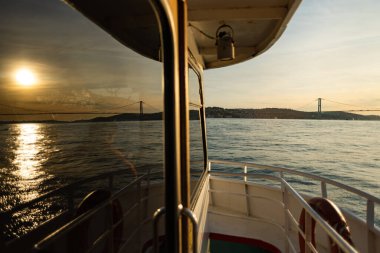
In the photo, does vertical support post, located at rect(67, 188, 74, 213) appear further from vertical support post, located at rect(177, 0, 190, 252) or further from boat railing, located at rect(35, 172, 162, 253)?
vertical support post, located at rect(177, 0, 190, 252)

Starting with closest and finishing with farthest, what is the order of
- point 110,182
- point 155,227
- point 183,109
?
point 110,182 < point 155,227 < point 183,109

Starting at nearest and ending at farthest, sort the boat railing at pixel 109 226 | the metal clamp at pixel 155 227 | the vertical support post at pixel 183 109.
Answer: the boat railing at pixel 109 226 < the metal clamp at pixel 155 227 < the vertical support post at pixel 183 109

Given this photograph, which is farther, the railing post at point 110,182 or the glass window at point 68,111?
the railing post at point 110,182

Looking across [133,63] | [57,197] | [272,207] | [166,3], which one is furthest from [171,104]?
[272,207]

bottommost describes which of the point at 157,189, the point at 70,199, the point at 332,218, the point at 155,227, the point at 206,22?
the point at 332,218

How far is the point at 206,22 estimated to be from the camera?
2754 mm

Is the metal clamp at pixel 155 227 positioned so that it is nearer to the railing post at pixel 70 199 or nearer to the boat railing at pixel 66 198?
the boat railing at pixel 66 198

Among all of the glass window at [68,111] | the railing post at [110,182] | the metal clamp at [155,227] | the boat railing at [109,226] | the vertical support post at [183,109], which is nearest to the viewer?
the glass window at [68,111]

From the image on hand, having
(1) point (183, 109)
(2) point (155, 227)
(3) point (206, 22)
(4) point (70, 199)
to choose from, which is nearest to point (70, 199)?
(4) point (70, 199)

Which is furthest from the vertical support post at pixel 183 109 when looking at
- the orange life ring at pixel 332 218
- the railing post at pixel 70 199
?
the orange life ring at pixel 332 218

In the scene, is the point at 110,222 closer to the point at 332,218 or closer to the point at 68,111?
the point at 68,111

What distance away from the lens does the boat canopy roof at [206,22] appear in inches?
37.8

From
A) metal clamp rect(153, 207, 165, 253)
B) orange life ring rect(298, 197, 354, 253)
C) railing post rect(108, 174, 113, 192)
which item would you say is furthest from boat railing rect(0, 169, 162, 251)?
orange life ring rect(298, 197, 354, 253)

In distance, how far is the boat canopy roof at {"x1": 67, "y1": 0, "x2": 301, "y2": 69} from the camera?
96 cm
